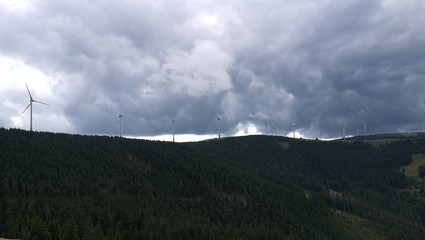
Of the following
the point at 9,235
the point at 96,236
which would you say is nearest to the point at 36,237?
the point at 9,235

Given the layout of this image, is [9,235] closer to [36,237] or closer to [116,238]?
[36,237]

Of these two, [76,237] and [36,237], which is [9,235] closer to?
[36,237]

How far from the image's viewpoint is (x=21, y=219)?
194 metres

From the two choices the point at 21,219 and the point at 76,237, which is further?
the point at 21,219

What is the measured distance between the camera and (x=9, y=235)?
170 m

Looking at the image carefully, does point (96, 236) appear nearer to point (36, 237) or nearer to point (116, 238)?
point (116, 238)

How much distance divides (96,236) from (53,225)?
681 inches

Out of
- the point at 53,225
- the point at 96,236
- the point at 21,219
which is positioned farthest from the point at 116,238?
the point at 21,219

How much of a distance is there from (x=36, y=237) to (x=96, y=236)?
26.0m

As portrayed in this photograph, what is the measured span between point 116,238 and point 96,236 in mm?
8144

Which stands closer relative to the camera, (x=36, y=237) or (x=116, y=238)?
(x=36, y=237)

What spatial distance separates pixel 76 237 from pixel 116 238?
756 inches

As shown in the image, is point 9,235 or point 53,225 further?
point 53,225

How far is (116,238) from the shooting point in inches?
7549
